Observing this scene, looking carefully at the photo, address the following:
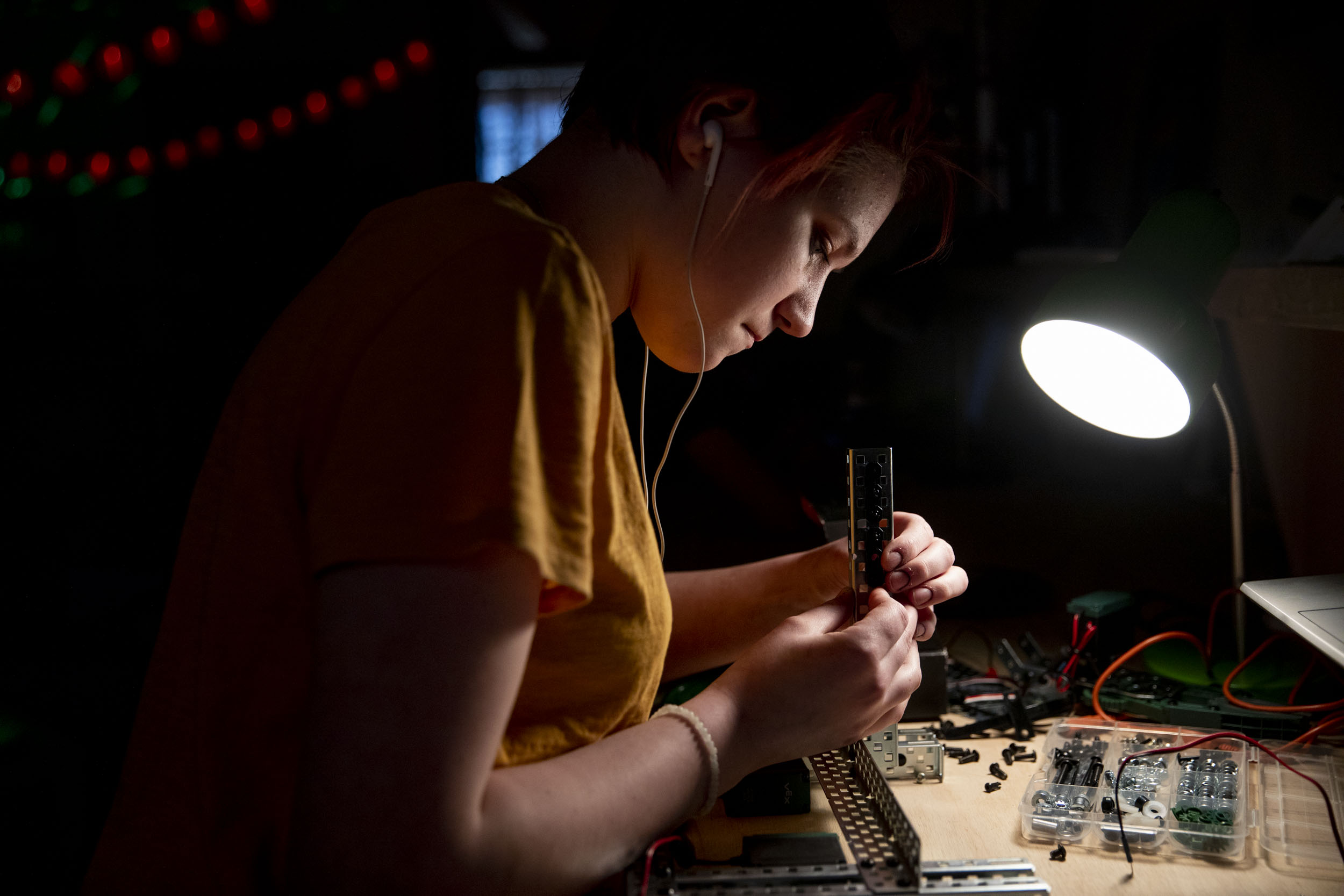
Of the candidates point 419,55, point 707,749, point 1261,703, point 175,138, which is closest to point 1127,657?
point 1261,703

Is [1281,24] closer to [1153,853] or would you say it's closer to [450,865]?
[1153,853]

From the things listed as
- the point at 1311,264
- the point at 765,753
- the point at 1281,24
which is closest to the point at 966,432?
the point at 1311,264

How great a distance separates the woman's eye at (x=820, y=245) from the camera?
2.43 ft

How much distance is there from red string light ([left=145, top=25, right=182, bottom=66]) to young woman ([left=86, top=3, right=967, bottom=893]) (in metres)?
1.35

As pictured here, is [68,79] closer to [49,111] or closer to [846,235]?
[49,111]

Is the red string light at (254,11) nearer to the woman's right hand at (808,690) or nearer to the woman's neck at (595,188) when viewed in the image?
the woman's neck at (595,188)

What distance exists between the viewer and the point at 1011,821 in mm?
776

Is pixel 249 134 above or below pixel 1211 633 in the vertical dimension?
above

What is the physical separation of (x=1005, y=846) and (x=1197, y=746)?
0.25 metres

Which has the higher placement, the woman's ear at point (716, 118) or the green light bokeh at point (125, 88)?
the green light bokeh at point (125, 88)

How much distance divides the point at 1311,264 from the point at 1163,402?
0.41 meters


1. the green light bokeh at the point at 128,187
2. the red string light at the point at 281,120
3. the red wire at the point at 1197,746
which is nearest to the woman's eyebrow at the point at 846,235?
the red wire at the point at 1197,746

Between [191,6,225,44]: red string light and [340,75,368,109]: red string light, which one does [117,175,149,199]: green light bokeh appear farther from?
[340,75,368,109]: red string light

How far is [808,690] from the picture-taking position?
0.66 metres
